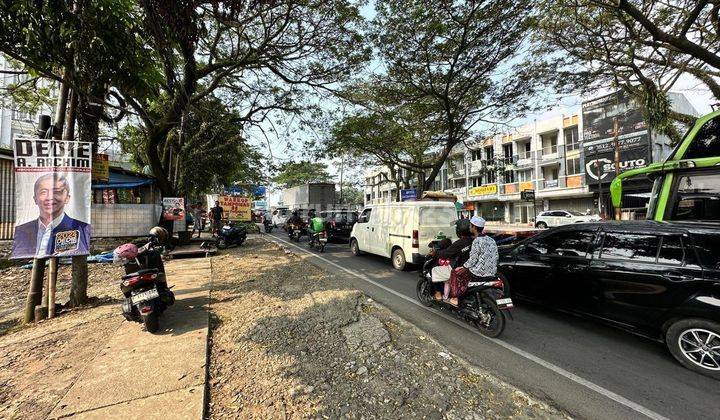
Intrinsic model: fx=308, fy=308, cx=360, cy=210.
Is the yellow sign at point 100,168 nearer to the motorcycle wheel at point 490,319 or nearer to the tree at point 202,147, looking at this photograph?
the tree at point 202,147

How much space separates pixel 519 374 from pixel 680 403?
126 cm

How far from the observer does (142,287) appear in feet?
13.6

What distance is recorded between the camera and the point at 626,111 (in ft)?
71.5

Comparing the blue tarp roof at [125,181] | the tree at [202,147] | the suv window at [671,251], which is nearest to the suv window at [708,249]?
the suv window at [671,251]

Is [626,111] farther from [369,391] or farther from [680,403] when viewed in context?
[369,391]

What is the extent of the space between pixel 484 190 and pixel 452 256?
3160 cm

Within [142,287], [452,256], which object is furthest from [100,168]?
[452,256]

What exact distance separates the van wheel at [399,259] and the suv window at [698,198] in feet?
16.9

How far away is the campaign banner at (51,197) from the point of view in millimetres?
4375

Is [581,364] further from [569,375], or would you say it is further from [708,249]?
[708,249]

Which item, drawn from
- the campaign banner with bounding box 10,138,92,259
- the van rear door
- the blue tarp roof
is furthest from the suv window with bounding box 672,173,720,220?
the blue tarp roof

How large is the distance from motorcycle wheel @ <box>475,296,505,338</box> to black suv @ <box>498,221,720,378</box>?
1170 mm

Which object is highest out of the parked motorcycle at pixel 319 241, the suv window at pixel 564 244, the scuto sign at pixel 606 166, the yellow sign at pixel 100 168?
the scuto sign at pixel 606 166

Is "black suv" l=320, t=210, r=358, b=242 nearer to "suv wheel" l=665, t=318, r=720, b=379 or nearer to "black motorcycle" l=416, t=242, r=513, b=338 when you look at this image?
"black motorcycle" l=416, t=242, r=513, b=338
